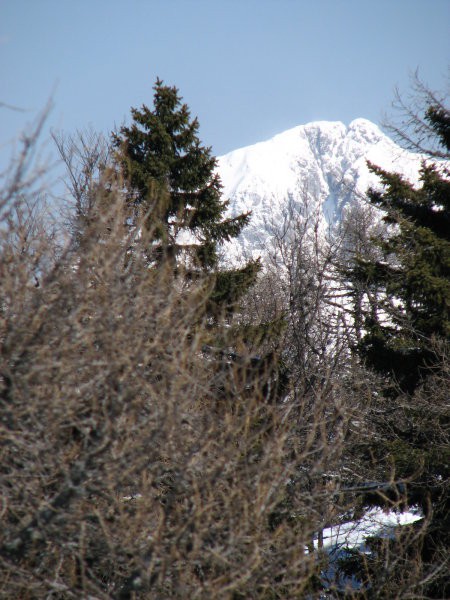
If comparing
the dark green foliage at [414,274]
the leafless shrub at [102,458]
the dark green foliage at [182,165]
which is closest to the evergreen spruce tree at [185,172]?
the dark green foliage at [182,165]

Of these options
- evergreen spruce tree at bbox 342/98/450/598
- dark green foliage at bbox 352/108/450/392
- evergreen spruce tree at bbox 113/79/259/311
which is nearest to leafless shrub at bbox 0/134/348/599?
evergreen spruce tree at bbox 342/98/450/598

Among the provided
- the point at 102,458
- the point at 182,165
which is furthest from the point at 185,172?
the point at 102,458

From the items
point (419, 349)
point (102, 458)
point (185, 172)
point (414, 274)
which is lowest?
point (102, 458)

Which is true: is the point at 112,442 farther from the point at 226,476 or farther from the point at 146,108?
the point at 146,108

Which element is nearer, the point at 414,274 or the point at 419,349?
the point at 414,274

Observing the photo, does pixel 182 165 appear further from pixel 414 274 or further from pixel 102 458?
pixel 102 458

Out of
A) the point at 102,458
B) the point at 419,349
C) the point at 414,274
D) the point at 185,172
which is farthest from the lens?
the point at 185,172

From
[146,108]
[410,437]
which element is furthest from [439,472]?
[146,108]

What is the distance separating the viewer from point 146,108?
1451cm

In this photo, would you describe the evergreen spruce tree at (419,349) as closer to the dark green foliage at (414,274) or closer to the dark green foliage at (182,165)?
the dark green foliage at (414,274)

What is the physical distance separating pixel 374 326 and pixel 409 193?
2.86 metres

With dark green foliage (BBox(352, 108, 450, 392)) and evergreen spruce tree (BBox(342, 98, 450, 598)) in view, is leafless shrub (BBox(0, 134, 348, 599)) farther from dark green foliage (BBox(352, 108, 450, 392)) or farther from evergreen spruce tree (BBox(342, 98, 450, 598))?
dark green foliage (BBox(352, 108, 450, 392))

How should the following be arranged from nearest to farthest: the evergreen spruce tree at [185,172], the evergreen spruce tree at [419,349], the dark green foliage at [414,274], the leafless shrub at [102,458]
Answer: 1. the leafless shrub at [102,458]
2. the evergreen spruce tree at [419,349]
3. the dark green foliage at [414,274]
4. the evergreen spruce tree at [185,172]

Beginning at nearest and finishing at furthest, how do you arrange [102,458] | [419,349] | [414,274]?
[102,458] < [414,274] < [419,349]
